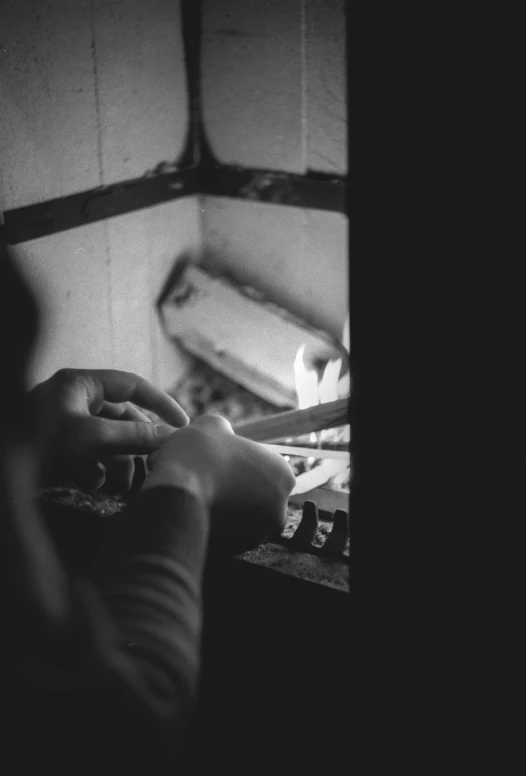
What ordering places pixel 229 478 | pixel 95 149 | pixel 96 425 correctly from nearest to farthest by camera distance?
pixel 229 478
pixel 96 425
pixel 95 149

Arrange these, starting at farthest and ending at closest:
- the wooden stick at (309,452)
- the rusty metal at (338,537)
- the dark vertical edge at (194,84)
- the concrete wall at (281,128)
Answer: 1. the dark vertical edge at (194,84)
2. the concrete wall at (281,128)
3. the wooden stick at (309,452)
4. the rusty metal at (338,537)

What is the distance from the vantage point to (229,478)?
40.3 inches

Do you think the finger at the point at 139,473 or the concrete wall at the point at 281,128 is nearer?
the finger at the point at 139,473

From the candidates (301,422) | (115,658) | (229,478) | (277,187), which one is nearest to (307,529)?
(301,422)

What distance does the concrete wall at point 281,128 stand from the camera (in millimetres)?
1695

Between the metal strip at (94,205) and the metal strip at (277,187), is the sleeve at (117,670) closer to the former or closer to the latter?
the metal strip at (94,205)

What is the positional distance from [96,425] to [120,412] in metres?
0.24

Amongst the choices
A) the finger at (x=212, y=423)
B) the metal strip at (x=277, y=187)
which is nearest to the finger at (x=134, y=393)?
the finger at (x=212, y=423)

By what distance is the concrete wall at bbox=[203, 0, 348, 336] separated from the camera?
170 cm

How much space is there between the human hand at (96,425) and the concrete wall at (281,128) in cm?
65

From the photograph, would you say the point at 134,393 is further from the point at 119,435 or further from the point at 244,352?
the point at 244,352

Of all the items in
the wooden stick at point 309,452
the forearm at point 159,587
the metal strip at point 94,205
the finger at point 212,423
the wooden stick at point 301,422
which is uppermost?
the metal strip at point 94,205

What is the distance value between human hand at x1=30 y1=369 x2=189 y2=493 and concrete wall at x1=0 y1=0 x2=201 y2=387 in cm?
36

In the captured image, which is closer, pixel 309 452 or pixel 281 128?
pixel 309 452
